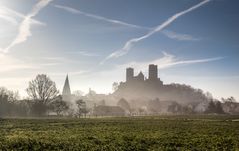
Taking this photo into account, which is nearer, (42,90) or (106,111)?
(42,90)

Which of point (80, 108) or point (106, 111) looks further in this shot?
point (106, 111)

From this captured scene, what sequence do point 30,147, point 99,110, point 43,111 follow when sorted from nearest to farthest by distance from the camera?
point 30,147 → point 43,111 → point 99,110

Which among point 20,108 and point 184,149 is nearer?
point 184,149

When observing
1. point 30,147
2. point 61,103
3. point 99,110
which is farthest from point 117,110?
point 30,147

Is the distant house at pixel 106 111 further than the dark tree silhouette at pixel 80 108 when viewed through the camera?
Yes

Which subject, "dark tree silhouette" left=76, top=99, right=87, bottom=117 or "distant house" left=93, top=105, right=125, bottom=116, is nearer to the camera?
"dark tree silhouette" left=76, top=99, right=87, bottom=117

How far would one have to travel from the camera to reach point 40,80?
113m

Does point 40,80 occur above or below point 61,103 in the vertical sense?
above

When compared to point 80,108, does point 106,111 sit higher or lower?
lower

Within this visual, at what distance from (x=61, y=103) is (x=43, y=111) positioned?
411 inches

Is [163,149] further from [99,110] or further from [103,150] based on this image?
[99,110]

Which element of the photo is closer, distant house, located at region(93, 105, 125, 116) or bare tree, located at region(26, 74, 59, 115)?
bare tree, located at region(26, 74, 59, 115)

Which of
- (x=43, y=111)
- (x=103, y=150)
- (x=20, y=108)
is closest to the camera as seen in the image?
(x=103, y=150)

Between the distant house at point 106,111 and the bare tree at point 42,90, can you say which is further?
the distant house at point 106,111
